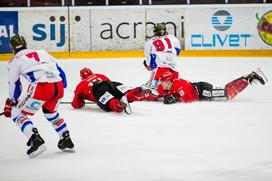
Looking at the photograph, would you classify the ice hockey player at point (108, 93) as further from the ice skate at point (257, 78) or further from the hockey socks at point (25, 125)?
the hockey socks at point (25, 125)

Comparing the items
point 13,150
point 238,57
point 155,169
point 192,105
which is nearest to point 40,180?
point 155,169

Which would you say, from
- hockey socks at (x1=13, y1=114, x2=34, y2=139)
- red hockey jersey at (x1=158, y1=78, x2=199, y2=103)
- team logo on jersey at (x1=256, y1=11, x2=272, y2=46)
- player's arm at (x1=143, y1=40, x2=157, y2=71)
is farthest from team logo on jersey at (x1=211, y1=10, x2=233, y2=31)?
hockey socks at (x1=13, y1=114, x2=34, y2=139)

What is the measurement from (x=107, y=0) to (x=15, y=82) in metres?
9.52

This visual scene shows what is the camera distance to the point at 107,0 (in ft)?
46.6

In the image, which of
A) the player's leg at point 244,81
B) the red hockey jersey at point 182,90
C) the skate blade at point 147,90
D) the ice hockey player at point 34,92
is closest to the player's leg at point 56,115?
the ice hockey player at point 34,92

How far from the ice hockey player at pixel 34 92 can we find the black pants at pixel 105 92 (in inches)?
78.3

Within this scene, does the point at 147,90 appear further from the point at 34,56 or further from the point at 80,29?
the point at 80,29

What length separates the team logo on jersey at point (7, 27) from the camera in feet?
44.8

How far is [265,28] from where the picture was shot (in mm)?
13672

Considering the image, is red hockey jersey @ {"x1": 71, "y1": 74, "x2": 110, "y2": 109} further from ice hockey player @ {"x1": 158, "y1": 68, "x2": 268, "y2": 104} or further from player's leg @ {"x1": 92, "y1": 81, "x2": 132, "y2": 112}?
ice hockey player @ {"x1": 158, "y1": 68, "x2": 268, "y2": 104}

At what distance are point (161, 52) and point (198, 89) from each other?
64 cm

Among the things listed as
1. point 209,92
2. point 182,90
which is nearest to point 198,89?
point 209,92

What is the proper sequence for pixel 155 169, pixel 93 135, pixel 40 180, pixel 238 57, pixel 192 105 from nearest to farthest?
1. pixel 40 180
2. pixel 155 169
3. pixel 93 135
4. pixel 192 105
5. pixel 238 57

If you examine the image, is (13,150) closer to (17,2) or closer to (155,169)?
(155,169)
